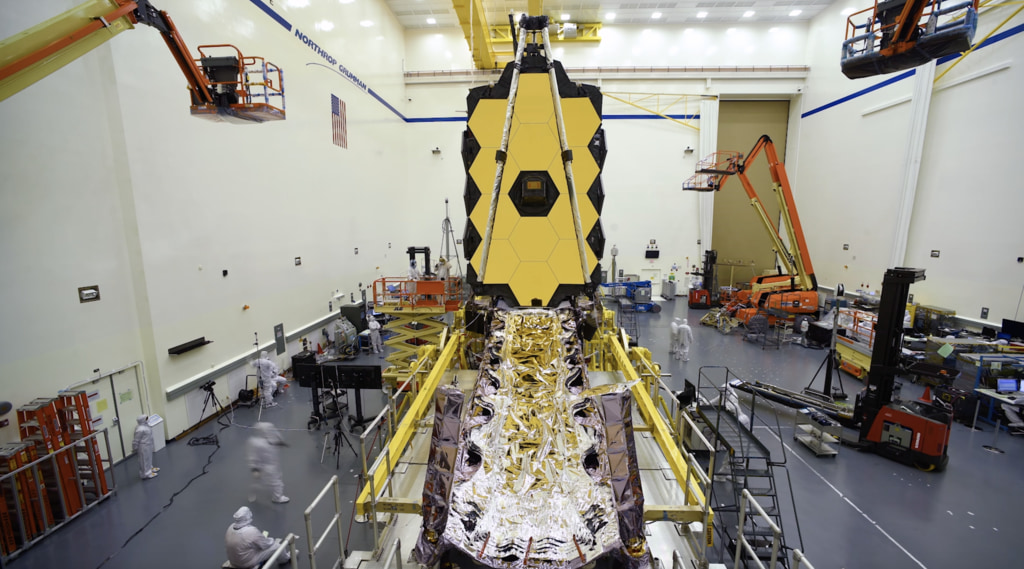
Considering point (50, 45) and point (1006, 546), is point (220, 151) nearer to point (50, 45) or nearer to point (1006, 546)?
point (50, 45)

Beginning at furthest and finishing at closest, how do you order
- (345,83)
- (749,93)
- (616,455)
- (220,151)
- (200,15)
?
1. (749,93)
2. (345,83)
3. (220,151)
4. (200,15)
5. (616,455)

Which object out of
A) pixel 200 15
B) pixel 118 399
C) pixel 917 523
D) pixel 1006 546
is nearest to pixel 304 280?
pixel 118 399

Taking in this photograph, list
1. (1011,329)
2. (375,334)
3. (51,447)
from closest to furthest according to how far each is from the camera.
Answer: (51,447) < (1011,329) < (375,334)

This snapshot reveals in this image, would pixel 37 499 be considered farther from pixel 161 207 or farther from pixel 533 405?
pixel 533 405

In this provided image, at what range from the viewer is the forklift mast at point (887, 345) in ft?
24.8

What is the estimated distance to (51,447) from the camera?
5.88 meters

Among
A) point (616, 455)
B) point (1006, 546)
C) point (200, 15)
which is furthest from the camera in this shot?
point (200, 15)

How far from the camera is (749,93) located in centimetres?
2138

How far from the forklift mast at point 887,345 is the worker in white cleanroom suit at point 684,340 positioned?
15.4 ft

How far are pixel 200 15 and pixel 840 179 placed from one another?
76.9ft

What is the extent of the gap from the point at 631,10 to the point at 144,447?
78.6 feet

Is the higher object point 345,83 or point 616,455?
point 345,83

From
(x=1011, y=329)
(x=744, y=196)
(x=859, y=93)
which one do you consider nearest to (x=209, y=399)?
(x=1011, y=329)

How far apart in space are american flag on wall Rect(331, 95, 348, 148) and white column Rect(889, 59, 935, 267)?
20.1 m
